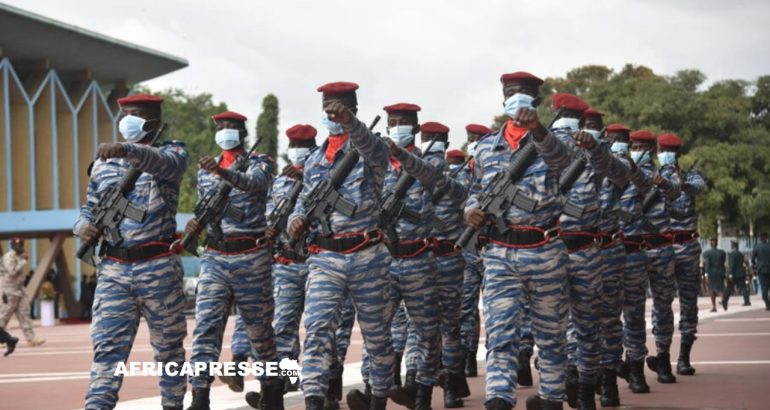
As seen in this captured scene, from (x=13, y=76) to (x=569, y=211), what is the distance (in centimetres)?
4585

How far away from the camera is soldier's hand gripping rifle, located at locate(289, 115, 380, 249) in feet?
30.8

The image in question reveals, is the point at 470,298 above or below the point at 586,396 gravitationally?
above

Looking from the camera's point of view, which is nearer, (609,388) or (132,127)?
(132,127)

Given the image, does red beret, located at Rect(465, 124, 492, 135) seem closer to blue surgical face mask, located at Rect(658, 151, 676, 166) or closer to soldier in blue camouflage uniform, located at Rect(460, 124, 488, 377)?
soldier in blue camouflage uniform, located at Rect(460, 124, 488, 377)

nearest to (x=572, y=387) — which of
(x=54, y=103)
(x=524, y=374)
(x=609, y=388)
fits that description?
(x=609, y=388)

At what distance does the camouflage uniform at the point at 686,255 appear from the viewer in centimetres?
1408

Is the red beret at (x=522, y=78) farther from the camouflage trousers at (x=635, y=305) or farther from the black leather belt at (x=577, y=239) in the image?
the camouflage trousers at (x=635, y=305)

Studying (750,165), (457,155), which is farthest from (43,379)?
(750,165)

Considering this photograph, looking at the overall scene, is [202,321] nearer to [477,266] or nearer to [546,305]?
[546,305]

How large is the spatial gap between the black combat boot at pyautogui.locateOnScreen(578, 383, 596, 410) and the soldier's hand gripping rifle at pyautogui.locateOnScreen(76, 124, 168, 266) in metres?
3.69

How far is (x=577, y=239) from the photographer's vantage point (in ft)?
34.8

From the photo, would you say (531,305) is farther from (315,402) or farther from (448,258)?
(448,258)

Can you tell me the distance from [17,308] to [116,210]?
16.4 meters

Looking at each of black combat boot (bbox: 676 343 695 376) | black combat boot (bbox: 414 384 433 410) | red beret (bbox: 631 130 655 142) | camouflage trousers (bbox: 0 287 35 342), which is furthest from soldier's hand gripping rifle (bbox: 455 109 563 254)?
camouflage trousers (bbox: 0 287 35 342)
